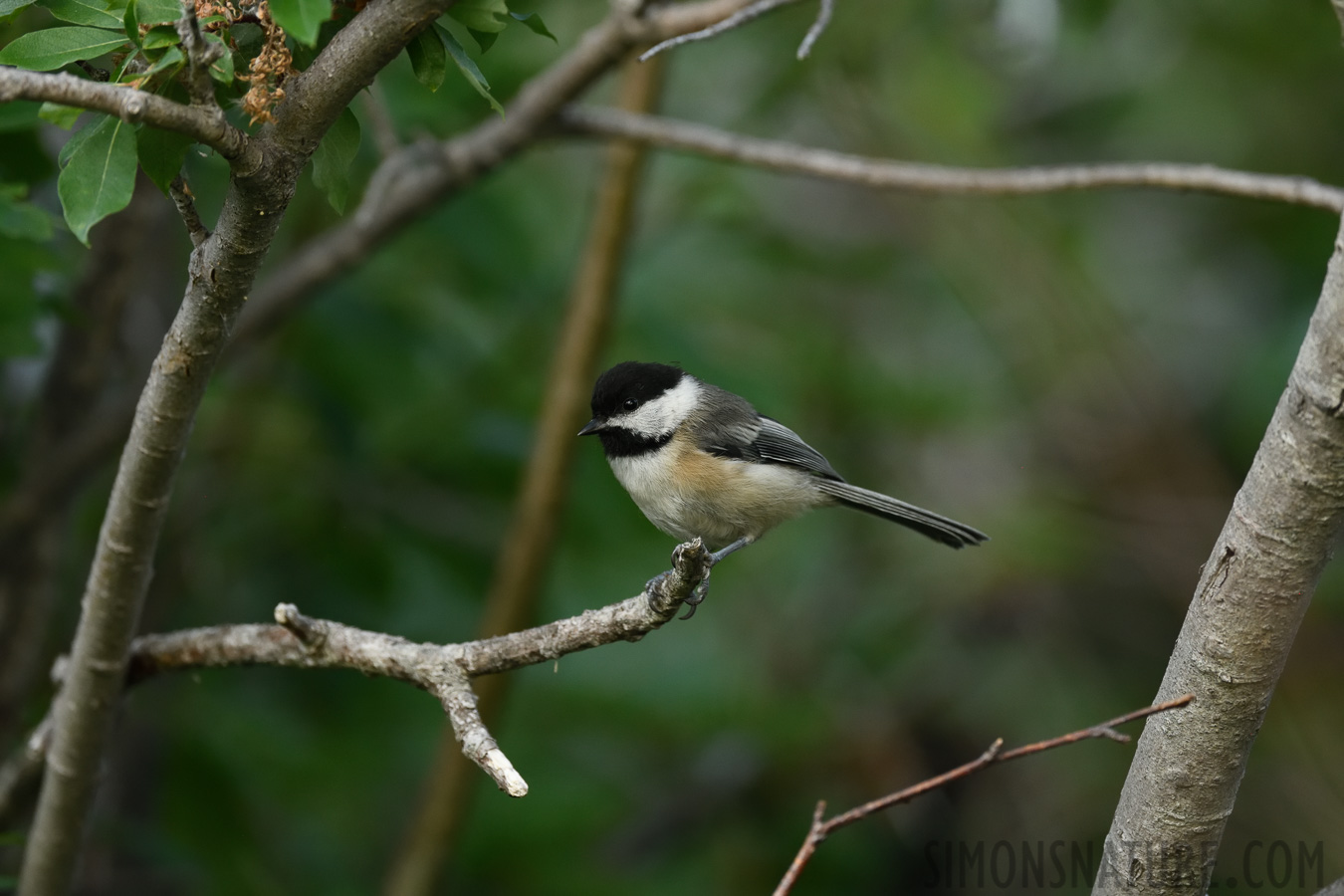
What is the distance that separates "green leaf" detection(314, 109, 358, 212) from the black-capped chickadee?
1528 mm

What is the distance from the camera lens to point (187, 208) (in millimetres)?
1726

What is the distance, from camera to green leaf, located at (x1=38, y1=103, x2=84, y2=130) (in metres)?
1.55

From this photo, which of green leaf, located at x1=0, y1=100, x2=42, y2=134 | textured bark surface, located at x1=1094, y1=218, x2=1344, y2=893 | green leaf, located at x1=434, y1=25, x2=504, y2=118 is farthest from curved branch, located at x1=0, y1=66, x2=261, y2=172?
textured bark surface, located at x1=1094, y1=218, x2=1344, y2=893

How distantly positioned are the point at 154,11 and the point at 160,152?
200mm

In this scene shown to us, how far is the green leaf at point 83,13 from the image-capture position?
160 centimetres

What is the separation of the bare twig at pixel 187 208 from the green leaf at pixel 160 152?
0.18 feet

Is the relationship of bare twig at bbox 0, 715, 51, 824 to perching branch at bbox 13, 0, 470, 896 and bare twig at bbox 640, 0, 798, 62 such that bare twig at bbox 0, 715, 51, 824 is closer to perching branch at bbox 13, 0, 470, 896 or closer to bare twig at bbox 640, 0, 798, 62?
perching branch at bbox 13, 0, 470, 896

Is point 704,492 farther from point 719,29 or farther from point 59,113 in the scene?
point 59,113

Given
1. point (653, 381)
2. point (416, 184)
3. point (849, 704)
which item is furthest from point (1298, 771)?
point (416, 184)

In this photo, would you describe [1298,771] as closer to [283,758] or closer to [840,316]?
[840,316]

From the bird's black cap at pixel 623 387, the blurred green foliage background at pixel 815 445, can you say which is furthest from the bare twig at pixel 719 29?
the blurred green foliage background at pixel 815 445

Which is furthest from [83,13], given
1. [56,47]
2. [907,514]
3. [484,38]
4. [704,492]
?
[907,514]

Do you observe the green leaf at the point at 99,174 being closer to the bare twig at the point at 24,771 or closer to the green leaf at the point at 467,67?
the green leaf at the point at 467,67

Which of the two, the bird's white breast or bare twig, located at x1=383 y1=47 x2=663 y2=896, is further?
bare twig, located at x1=383 y1=47 x2=663 y2=896
